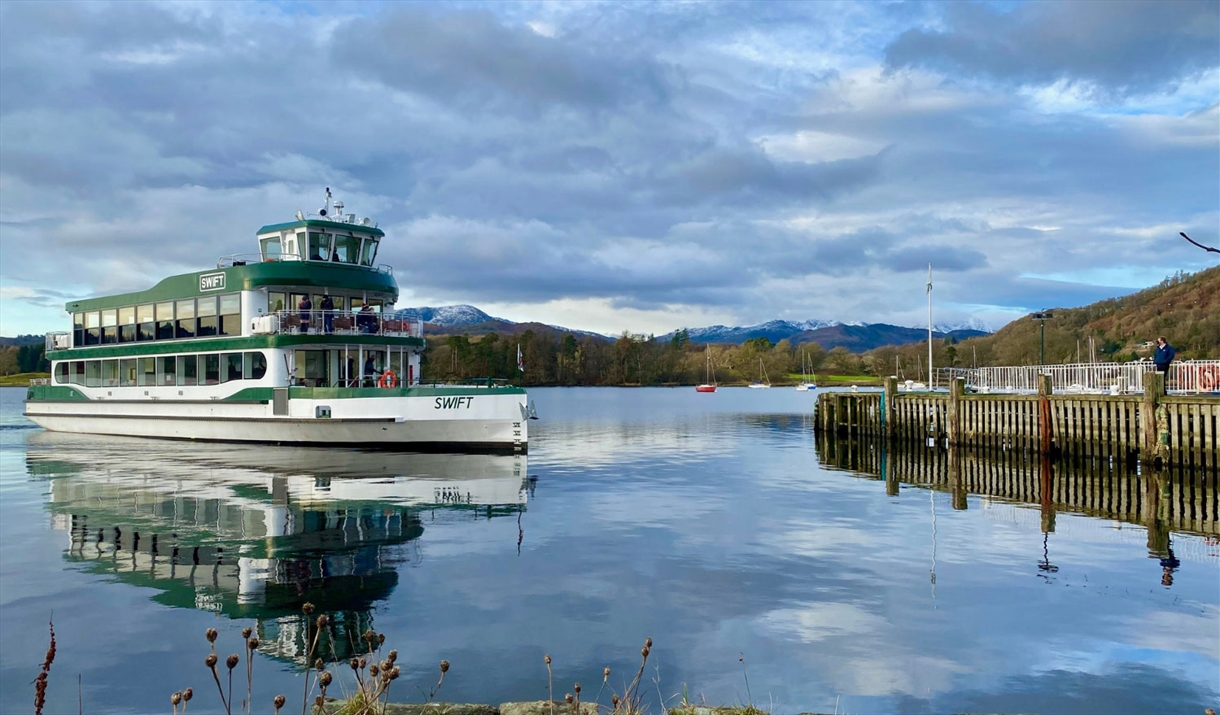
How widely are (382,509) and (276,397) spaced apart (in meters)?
12.5

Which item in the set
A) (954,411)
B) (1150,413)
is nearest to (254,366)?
(954,411)

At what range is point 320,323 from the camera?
28266mm

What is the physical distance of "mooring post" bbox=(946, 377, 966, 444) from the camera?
32062mm

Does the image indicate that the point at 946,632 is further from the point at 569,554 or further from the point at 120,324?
the point at 120,324

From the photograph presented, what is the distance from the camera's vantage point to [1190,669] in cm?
799

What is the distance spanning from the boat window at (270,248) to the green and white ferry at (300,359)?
44 mm

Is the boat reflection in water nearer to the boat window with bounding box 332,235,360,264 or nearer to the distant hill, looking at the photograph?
the boat window with bounding box 332,235,360,264

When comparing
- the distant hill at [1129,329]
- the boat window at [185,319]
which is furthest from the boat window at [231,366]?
the distant hill at [1129,329]

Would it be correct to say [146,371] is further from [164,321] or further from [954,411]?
[954,411]

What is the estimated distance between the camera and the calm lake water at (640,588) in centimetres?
769

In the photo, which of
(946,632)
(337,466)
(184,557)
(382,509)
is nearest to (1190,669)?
(946,632)

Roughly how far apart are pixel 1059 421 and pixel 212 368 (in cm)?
2823

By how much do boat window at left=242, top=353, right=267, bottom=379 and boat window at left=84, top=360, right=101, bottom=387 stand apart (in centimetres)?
1126

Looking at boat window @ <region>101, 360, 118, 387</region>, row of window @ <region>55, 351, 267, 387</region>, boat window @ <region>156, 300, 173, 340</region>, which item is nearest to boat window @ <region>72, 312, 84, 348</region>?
row of window @ <region>55, 351, 267, 387</region>
